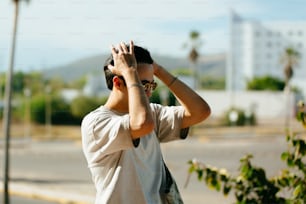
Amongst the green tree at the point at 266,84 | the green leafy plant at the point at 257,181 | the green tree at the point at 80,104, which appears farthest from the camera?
the green tree at the point at 266,84

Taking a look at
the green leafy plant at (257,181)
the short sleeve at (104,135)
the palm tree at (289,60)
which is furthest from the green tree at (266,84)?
the short sleeve at (104,135)

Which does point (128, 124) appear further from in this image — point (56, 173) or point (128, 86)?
point (56, 173)

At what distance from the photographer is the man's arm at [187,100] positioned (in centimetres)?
261

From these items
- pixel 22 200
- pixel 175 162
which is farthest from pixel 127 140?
pixel 175 162

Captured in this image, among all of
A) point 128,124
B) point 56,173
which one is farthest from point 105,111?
point 56,173

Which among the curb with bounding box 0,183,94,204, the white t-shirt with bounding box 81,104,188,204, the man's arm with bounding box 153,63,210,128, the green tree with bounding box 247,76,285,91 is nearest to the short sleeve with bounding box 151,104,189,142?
the man's arm with bounding box 153,63,210,128

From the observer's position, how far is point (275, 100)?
63.1m

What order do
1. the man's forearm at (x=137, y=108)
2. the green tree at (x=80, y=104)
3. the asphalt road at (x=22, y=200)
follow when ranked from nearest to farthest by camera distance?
the man's forearm at (x=137, y=108), the asphalt road at (x=22, y=200), the green tree at (x=80, y=104)

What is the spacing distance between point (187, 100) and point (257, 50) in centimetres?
9580

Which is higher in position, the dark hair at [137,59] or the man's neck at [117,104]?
the dark hair at [137,59]

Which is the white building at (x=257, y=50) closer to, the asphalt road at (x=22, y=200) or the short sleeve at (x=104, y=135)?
the asphalt road at (x=22, y=200)

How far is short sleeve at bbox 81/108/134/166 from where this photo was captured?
231 centimetres

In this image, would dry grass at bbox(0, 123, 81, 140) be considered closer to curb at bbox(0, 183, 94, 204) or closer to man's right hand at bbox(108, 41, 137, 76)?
curb at bbox(0, 183, 94, 204)

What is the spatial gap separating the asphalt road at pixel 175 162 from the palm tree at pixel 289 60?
14.7 meters
